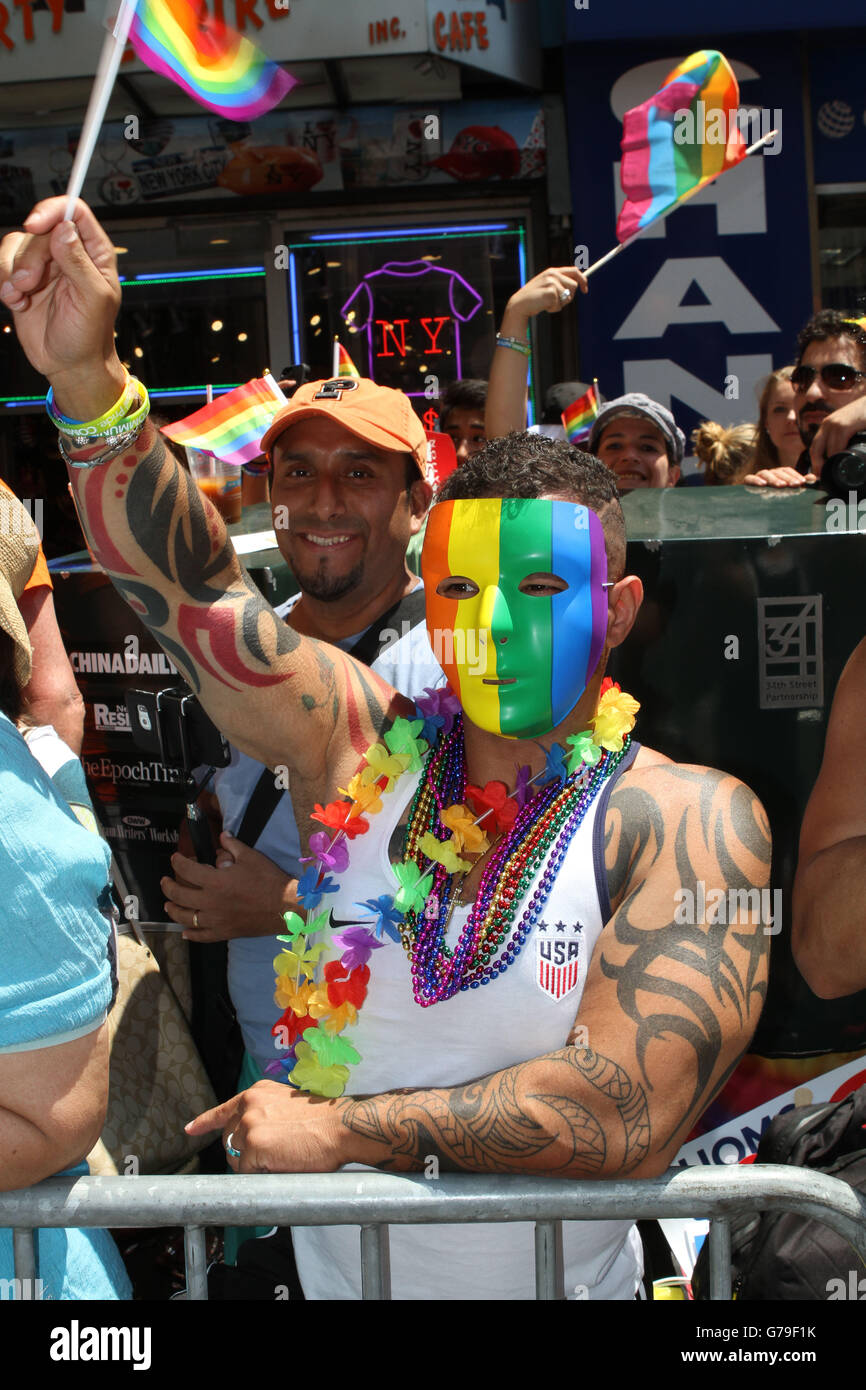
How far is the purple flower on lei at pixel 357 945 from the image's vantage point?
1759 mm

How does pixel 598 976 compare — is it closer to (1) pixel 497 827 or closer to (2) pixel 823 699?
(1) pixel 497 827

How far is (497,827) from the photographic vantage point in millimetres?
1854

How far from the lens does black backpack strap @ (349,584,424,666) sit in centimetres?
256

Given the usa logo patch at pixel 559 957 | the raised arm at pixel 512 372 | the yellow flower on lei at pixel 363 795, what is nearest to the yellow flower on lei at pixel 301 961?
the yellow flower on lei at pixel 363 795

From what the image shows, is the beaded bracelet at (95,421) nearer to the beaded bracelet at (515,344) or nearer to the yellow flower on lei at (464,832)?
the yellow flower on lei at (464,832)

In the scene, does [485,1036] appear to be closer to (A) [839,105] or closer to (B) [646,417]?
(B) [646,417]

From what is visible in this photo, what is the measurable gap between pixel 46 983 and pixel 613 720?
92 centimetres

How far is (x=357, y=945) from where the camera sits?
1.76 m

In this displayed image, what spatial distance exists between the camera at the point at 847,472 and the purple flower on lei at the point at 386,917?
4.62ft

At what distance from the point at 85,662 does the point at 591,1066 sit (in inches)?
70.0

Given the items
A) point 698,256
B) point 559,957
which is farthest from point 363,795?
point 698,256

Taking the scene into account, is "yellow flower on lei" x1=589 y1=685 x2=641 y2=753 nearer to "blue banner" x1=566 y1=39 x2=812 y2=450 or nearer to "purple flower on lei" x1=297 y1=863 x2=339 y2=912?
"purple flower on lei" x1=297 y1=863 x2=339 y2=912

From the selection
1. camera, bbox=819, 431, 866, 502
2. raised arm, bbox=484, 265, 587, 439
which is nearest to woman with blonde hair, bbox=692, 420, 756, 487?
raised arm, bbox=484, 265, 587, 439
